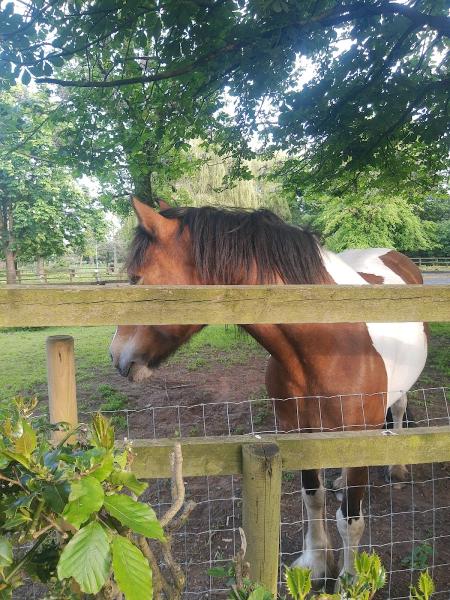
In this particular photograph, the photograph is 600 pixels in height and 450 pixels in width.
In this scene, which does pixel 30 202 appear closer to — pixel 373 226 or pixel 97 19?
pixel 373 226

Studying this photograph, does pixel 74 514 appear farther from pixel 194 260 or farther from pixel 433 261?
pixel 433 261

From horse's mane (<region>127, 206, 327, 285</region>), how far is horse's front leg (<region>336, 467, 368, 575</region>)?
3.71 feet

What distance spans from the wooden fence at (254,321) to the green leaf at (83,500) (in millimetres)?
584

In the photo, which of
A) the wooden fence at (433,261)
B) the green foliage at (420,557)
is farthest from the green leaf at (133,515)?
the wooden fence at (433,261)

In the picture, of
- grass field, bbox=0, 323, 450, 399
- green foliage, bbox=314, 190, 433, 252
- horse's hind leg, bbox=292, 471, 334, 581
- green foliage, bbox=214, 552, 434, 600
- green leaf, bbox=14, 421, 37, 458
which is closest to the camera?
green leaf, bbox=14, 421, 37, 458

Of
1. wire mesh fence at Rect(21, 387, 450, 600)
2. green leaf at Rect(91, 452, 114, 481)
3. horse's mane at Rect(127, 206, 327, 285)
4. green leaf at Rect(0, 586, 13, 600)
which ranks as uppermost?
horse's mane at Rect(127, 206, 327, 285)

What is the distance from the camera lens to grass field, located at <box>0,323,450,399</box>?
6.10m

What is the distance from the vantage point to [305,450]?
1.47 meters

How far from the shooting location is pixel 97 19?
3145 millimetres

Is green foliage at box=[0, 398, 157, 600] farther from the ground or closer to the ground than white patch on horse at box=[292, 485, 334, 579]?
farther from the ground

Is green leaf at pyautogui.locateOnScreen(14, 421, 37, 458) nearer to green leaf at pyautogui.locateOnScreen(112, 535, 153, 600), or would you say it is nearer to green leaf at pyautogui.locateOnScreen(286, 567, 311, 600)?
green leaf at pyautogui.locateOnScreen(112, 535, 153, 600)

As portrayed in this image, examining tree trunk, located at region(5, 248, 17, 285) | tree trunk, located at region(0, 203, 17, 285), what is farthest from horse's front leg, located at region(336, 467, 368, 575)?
tree trunk, located at region(0, 203, 17, 285)

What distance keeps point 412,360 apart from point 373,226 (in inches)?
738

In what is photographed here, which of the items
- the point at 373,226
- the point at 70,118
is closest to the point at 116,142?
the point at 70,118
